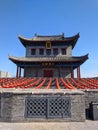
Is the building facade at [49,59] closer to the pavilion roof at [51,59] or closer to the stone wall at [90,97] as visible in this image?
the pavilion roof at [51,59]

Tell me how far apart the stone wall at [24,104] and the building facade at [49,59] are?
10.6 metres

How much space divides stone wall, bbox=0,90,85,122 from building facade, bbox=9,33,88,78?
1056cm

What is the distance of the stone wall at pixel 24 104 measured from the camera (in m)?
6.73

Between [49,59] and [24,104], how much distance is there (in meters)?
11.8

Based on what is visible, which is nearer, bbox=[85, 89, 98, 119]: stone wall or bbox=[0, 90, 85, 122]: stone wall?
bbox=[0, 90, 85, 122]: stone wall

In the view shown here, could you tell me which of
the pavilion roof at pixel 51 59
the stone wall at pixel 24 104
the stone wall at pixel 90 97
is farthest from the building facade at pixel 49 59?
the stone wall at pixel 24 104

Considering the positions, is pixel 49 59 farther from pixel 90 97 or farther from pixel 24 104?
pixel 24 104

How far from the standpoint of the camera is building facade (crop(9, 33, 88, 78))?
17.7 m

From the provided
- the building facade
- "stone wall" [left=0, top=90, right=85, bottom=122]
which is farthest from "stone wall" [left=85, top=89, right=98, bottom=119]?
the building facade

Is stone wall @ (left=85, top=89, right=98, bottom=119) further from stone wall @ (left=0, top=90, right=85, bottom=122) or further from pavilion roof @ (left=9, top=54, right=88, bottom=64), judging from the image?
pavilion roof @ (left=9, top=54, right=88, bottom=64)

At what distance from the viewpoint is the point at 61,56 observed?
747 inches

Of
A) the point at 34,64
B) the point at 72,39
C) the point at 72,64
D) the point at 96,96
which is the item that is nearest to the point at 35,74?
the point at 34,64

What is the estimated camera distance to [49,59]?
18328 millimetres

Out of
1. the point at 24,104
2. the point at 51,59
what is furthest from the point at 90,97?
the point at 51,59
